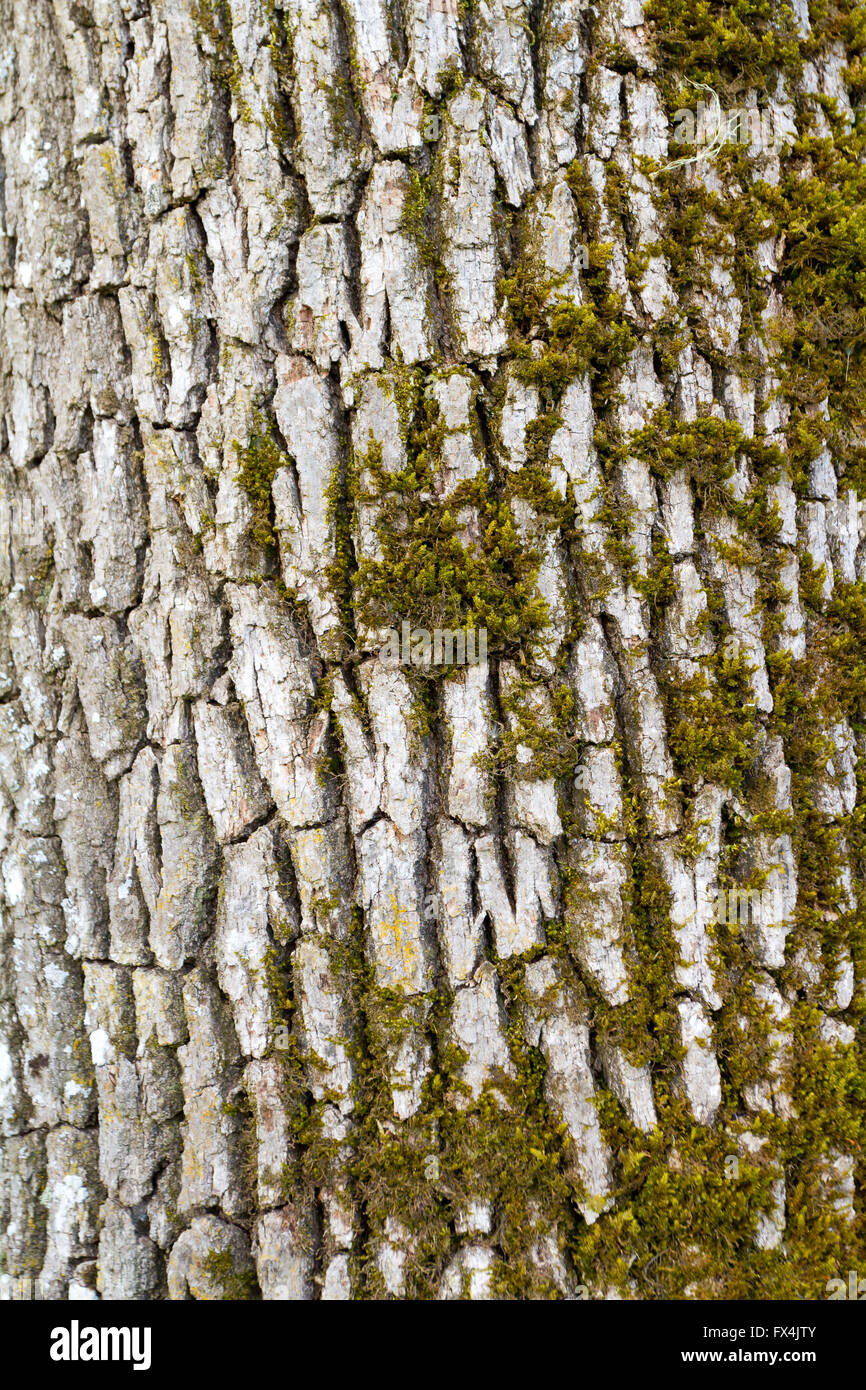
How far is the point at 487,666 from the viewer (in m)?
1.78

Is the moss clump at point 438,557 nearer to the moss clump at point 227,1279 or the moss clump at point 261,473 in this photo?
the moss clump at point 261,473

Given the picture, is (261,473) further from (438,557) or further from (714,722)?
(714,722)

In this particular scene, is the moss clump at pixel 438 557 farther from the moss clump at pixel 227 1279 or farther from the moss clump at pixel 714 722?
the moss clump at pixel 227 1279

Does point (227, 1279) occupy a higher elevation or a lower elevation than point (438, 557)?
lower

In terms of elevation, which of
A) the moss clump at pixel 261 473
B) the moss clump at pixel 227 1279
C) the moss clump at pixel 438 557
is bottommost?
the moss clump at pixel 227 1279

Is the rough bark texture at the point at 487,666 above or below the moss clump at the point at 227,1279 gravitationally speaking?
above

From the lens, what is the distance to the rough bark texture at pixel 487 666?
174cm

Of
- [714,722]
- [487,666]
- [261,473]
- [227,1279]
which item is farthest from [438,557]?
[227,1279]

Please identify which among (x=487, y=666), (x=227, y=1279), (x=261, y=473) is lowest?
(x=227, y=1279)

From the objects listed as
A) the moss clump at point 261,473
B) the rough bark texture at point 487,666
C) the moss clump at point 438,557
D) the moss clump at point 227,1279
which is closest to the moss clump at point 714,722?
the rough bark texture at point 487,666

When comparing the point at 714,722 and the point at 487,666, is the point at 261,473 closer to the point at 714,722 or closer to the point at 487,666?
the point at 487,666

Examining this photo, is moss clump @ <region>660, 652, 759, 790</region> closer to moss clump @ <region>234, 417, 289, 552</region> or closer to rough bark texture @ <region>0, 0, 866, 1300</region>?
rough bark texture @ <region>0, 0, 866, 1300</region>

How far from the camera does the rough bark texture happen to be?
1735 millimetres

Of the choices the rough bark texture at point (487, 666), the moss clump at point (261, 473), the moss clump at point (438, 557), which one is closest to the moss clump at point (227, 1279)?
the rough bark texture at point (487, 666)
